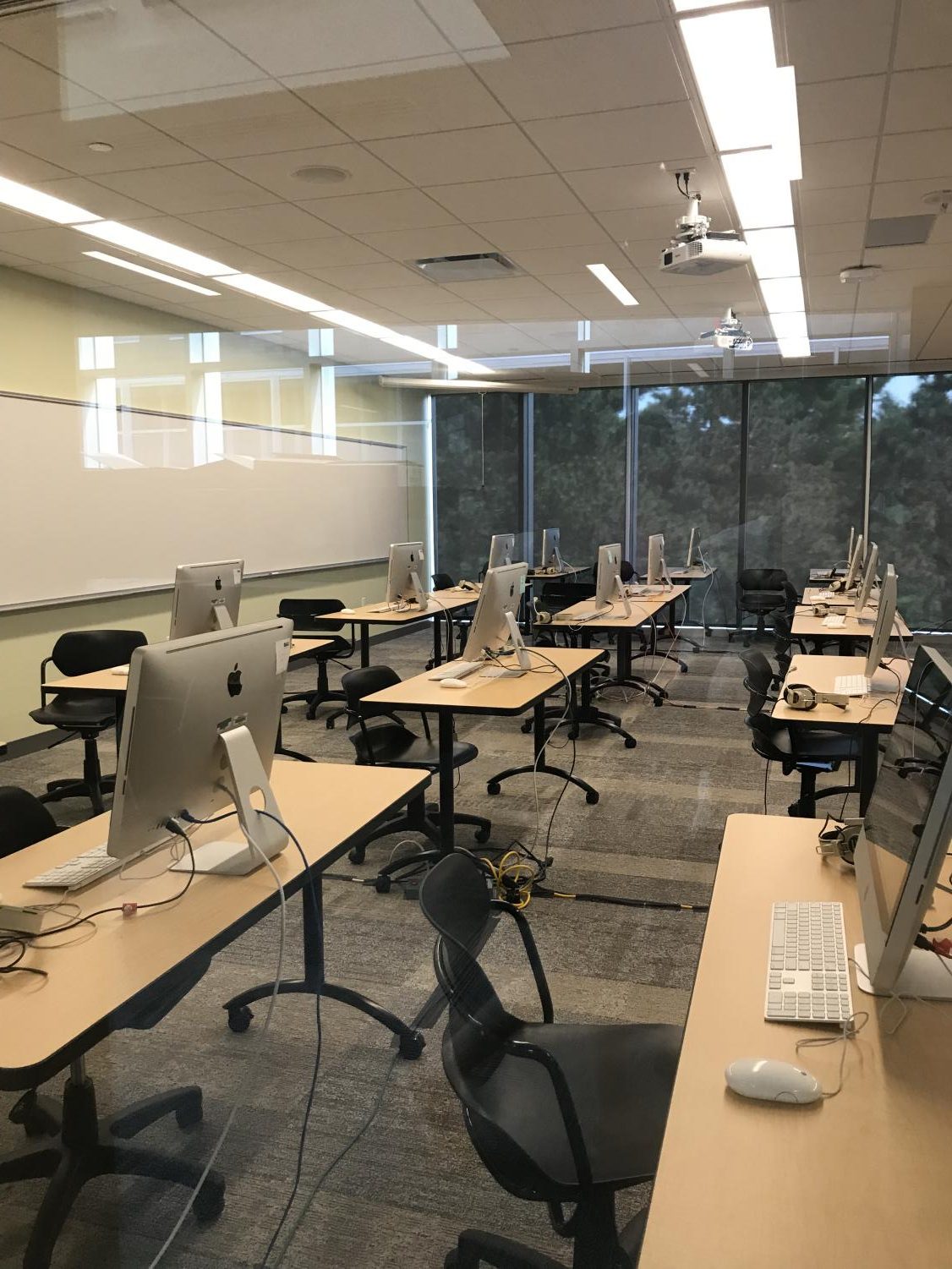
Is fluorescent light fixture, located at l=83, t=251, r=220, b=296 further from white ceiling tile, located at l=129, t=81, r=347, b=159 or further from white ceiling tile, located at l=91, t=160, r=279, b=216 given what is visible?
white ceiling tile, located at l=129, t=81, r=347, b=159

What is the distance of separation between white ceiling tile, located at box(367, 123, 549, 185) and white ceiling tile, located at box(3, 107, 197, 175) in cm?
84

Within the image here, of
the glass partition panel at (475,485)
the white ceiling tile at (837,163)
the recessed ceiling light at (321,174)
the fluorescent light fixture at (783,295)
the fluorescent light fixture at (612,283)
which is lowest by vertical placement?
the glass partition panel at (475,485)

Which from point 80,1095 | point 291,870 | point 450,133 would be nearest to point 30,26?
point 450,133

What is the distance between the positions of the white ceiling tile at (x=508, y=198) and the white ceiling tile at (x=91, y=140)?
119cm

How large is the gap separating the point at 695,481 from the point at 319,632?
517cm

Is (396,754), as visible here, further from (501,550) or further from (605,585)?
(501,550)

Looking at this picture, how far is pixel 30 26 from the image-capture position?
3082mm

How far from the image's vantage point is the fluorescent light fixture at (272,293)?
6117mm

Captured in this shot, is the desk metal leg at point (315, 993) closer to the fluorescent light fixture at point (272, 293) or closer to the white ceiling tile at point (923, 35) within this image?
the white ceiling tile at point (923, 35)

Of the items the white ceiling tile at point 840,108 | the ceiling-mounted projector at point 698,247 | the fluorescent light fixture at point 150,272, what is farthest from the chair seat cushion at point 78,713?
the white ceiling tile at point 840,108

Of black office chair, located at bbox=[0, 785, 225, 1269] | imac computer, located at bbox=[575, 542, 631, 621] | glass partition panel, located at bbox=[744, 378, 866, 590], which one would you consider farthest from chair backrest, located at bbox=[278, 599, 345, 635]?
glass partition panel, located at bbox=[744, 378, 866, 590]

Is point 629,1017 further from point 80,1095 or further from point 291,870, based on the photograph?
point 80,1095

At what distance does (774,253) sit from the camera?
5637 mm

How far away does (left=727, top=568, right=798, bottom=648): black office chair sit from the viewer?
9594mm
